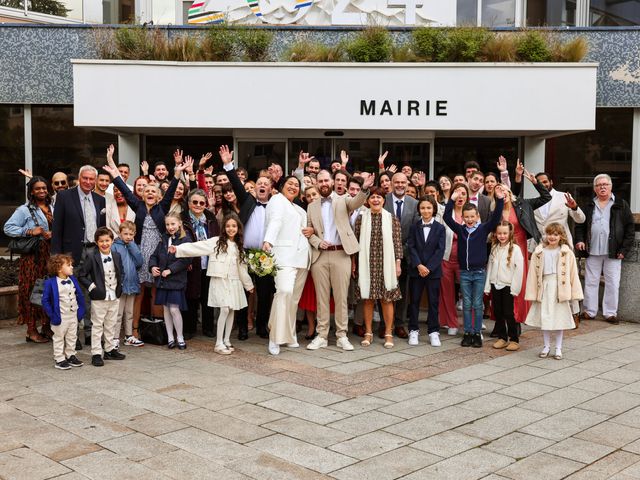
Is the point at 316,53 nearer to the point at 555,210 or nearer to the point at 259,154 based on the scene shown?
the point at 259,154

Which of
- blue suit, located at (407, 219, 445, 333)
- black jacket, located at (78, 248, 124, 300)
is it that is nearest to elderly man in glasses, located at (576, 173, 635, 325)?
blue suit, located at (407, 219, 445, 333)

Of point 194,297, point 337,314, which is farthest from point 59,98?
point 337,314

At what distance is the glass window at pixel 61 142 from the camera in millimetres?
15805

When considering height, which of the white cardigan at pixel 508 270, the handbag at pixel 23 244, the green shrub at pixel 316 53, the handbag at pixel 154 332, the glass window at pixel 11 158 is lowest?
the handbag at pixel 154 332

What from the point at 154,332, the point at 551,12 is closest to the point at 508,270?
the point at 154,332

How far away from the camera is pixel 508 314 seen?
8734mm

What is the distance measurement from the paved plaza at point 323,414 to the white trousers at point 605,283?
2.02 m

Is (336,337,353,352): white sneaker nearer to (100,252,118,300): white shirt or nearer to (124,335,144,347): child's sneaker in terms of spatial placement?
(124,335,144,347): child's sneaker

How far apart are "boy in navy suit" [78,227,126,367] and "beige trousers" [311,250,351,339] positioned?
2.25m

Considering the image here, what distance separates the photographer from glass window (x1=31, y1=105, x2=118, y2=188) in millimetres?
15805

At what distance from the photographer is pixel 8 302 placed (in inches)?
401

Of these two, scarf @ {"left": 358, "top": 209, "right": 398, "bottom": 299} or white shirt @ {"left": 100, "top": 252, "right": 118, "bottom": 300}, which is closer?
white shirt @ {"left": 100, "top": 252, "right": 118, "bottom": 300}

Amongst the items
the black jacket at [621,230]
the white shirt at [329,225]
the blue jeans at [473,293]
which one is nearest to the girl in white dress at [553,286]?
the blue jeans at [473,293]

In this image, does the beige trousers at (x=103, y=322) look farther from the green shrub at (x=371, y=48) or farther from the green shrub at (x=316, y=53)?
the green shrub at (x=371, y=48)
